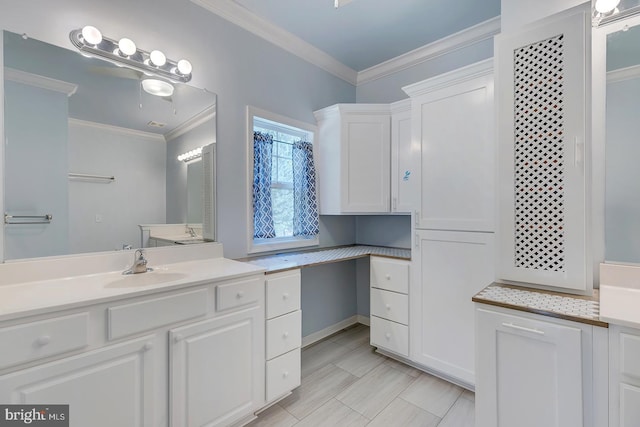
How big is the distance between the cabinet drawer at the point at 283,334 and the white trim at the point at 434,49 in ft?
8.73

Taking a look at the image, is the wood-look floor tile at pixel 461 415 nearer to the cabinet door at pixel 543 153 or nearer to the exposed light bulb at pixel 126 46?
the cabinet door at pixel 543 153

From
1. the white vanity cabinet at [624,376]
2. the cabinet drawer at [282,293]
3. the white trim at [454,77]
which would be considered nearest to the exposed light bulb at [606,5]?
the white trim at [454,77]

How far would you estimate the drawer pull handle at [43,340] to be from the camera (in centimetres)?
103

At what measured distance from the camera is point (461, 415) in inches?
70.6

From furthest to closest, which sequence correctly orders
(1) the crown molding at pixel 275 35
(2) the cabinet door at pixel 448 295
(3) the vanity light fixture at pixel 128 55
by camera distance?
1. (1) the crown molding at pixel 275 35
2. (2) the cabinet door at pixel 448 295
3. (3) the vanity light fixture at pixel 128 55

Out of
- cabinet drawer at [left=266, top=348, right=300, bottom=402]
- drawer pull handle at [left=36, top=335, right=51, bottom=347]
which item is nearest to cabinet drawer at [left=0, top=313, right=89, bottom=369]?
drawer pull handle at [left=36, top=335, right=51, bottom=347]

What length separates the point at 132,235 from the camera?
5.76 ft

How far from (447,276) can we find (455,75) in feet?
4.75

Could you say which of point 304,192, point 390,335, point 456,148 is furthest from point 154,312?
point 456,148

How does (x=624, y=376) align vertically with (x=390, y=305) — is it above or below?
above

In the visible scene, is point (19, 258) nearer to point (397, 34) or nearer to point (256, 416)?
point (256, 416)

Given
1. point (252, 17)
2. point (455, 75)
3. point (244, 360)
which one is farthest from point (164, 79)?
point (455, 75)

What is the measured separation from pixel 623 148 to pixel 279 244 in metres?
2.30

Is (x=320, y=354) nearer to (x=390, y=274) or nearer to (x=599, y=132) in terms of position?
(x=390, y=274)
